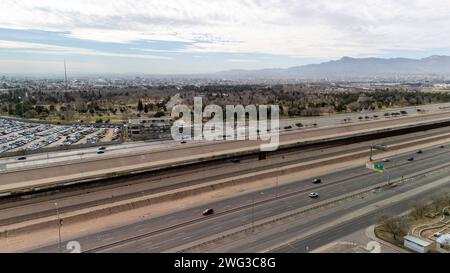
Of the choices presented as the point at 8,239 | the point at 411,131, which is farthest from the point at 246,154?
the point at 411,131

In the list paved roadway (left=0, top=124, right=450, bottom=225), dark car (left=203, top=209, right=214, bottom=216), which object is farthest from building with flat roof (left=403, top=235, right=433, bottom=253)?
paved roadway (left=0, top=124, right=450, bottom=225)

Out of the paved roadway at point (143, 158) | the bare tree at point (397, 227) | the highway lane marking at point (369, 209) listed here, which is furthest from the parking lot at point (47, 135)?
the bare tree at point (397, 227)

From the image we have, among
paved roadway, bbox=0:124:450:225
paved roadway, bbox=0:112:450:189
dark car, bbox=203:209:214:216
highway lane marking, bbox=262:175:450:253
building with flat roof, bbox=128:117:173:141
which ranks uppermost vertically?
building with flat roof, bbox=128:117:173:141

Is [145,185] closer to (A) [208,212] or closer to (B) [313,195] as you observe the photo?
(A) [208,212]

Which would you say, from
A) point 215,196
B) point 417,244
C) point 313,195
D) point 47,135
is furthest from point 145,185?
point 47,135

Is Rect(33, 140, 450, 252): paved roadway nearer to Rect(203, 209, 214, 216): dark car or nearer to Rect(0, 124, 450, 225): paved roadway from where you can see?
Rect(203, 209, 214, 216): dark car

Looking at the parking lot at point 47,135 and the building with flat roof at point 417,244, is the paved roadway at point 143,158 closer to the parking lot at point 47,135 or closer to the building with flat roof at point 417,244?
the parking lot at point 47,135
